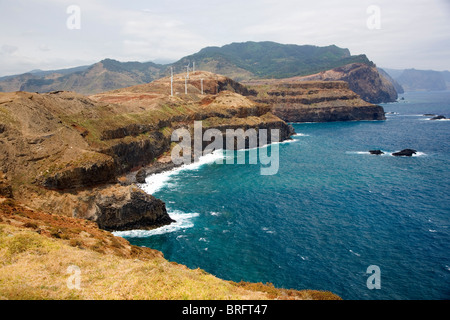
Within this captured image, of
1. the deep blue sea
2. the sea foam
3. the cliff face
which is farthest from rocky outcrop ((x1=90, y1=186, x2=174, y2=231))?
the deep blue sea

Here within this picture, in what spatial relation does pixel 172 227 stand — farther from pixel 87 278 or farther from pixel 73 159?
pixel 87 278

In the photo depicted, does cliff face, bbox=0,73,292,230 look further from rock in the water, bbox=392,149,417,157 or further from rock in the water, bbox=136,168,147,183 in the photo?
rock in the water, bbox=392,149,417,157

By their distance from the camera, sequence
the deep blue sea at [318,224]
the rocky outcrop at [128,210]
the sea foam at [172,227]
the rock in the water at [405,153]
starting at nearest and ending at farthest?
the deep blue sea at [318,224]
the sea foam at [172,227]
the rocky outcrop at [128,210]
the rock in the water at [405,153]

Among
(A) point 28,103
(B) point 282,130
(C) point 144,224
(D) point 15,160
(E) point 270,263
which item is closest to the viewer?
(E) point 270,263

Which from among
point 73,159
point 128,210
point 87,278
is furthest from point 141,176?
point 87,278

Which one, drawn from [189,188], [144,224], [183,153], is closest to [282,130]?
[183,153]

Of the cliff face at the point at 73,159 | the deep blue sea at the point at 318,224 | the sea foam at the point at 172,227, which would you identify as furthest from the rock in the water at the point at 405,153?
the cliff face at the point at 73,159

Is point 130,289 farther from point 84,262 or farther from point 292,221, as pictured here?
point 292,221

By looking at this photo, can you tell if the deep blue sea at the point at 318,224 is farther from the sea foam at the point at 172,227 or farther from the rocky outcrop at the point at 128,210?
the rocky outcrop at the point at 128,210
